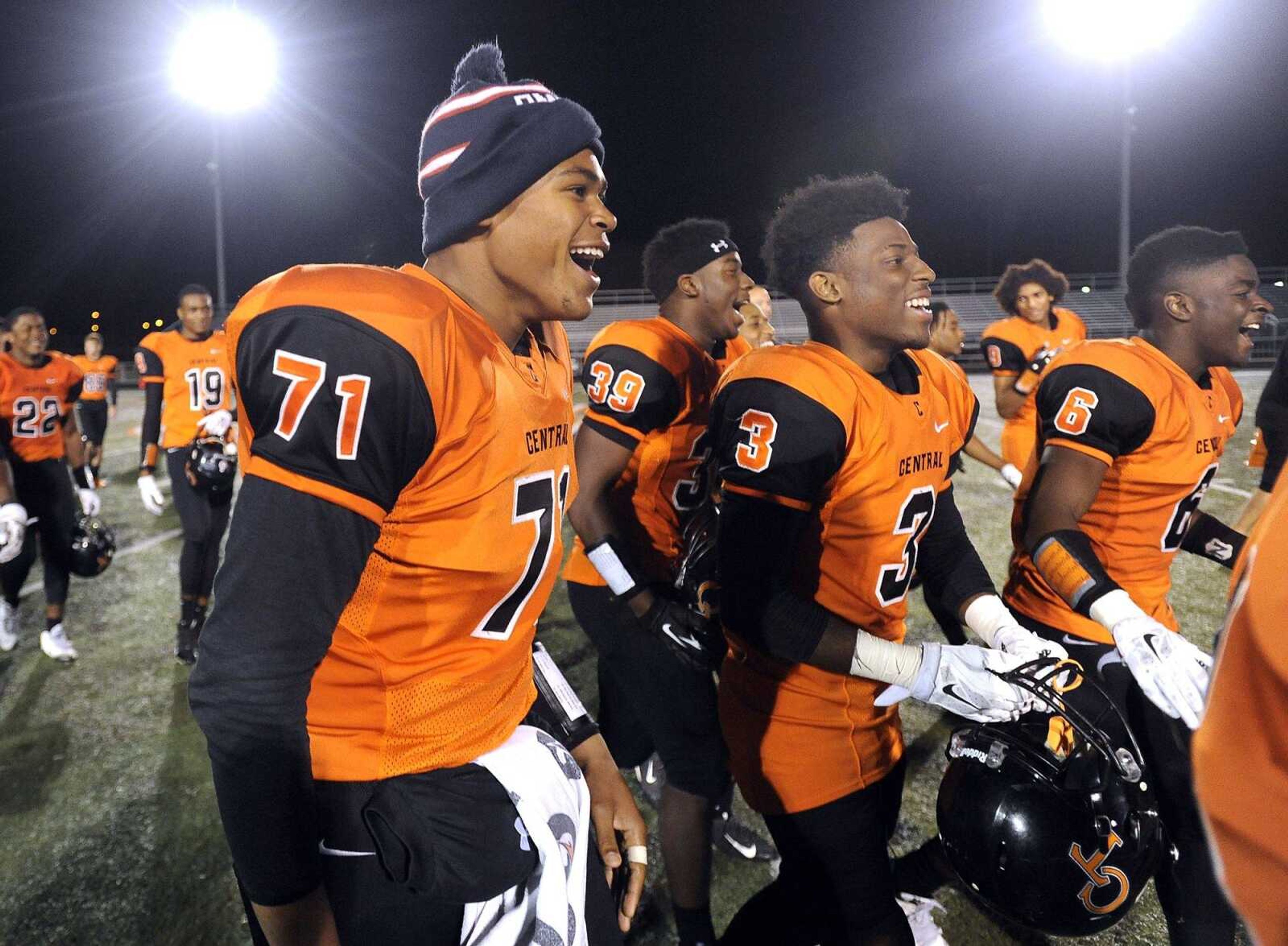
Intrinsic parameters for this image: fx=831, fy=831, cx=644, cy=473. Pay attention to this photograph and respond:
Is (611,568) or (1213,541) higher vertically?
(1213,541)

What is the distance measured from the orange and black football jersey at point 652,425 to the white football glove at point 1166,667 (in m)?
1.50

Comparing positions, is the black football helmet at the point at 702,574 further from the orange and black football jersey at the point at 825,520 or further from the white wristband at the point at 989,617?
the white wristband at the point at 989,617

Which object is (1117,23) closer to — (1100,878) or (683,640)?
(683,640)

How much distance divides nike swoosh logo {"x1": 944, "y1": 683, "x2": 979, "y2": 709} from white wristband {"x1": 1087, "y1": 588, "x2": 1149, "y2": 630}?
1.88 ft

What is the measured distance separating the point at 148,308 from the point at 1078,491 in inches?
1863

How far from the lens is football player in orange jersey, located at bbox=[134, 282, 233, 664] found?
5.16 metres

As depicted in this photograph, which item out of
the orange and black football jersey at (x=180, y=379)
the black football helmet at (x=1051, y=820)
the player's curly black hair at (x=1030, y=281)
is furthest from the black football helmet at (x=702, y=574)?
the player's curly black hair at (x=1030, y=281)

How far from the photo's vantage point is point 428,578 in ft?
4.21

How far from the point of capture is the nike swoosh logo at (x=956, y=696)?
1.94m

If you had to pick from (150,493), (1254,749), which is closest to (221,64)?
(150,493)

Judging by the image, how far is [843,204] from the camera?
2338 millimetres

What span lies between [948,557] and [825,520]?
63 cm

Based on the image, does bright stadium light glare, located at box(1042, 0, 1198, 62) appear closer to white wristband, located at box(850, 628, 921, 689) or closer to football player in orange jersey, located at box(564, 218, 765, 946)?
football player in orange jersey, located at box(564, 218, 765, 946)

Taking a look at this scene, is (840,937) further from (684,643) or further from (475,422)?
(475,422)
